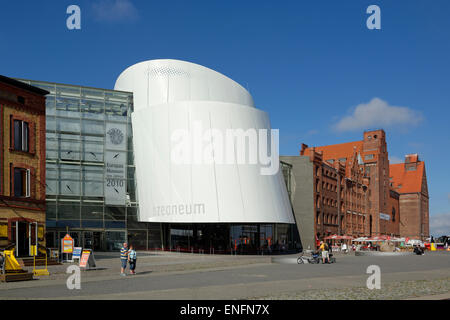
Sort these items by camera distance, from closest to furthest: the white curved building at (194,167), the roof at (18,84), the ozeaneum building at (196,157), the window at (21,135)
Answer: the roof at (18,84)
the window at (21,135)
the white curved building at (194,167)
the ozeaneum building at (196,157)

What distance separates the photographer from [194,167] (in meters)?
50.6

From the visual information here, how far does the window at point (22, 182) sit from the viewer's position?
33.0m

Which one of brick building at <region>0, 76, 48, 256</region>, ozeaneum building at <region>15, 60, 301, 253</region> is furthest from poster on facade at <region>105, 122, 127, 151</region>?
brick building at <region>0, 76, 48, 256</region>

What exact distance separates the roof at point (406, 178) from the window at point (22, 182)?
138 m

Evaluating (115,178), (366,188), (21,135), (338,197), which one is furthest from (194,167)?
(366,188)

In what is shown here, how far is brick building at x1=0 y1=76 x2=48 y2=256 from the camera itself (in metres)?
32.0

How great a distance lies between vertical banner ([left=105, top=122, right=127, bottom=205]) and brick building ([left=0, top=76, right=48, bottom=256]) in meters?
17.0

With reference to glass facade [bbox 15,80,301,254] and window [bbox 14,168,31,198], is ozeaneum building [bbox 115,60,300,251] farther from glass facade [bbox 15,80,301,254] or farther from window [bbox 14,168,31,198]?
window [bbox 14,168,31,198]

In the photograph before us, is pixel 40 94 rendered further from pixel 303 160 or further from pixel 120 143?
pixel 303 160

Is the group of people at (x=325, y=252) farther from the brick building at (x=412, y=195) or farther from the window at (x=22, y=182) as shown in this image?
the brick building at (x=412, y=195)

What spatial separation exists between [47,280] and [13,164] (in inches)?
496

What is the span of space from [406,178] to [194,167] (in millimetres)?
124895

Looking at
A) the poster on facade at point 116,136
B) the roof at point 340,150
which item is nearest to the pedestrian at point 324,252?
the poster on facade at point 116,136

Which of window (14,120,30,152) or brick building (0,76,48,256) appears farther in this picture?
window (14,120,30,152)
